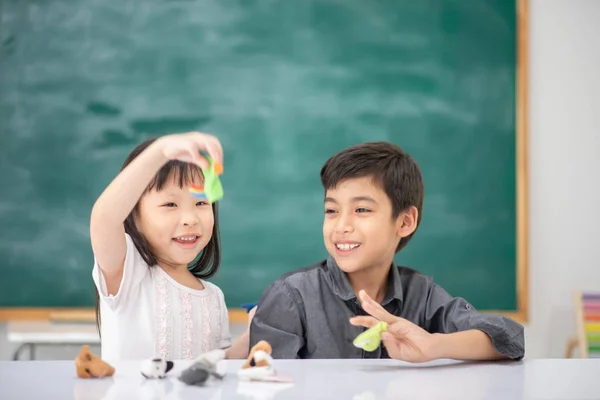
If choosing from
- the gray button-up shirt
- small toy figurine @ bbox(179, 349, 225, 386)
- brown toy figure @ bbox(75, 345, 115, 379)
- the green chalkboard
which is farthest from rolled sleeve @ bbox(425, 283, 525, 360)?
the green chalkboard

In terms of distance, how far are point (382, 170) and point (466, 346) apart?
19.5 inches

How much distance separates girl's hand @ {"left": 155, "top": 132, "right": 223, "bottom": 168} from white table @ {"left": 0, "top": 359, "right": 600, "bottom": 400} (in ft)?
0.87

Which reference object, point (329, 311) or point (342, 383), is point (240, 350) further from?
point (342, 383)

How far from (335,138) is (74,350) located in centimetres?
135

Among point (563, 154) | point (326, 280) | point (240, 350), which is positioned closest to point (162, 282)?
point (240, 350)

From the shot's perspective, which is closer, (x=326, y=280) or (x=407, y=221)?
(x=326, y=280)

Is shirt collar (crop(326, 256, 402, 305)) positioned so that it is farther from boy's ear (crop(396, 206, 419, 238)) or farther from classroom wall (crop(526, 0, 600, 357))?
classroom wall (crop(526, 0, 600, 357))

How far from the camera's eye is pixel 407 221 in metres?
1.52

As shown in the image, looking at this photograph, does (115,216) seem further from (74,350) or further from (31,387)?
(74,350)

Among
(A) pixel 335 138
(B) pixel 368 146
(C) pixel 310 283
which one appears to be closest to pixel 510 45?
(A) pixel 335 138

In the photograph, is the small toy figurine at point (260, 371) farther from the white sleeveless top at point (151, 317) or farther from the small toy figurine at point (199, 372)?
the white sleeveless top at point (151, 317)

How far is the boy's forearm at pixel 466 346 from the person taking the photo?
1.01m

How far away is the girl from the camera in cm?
127

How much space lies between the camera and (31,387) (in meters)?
0.79
